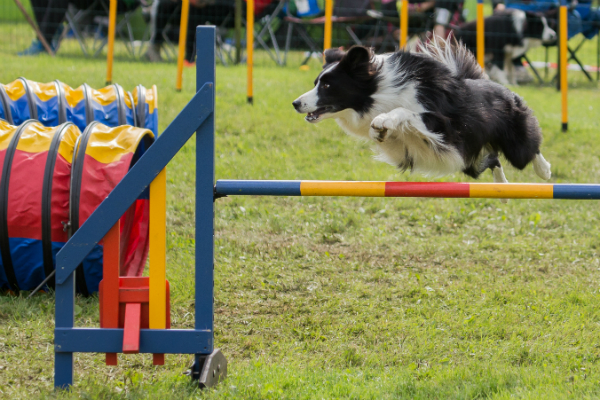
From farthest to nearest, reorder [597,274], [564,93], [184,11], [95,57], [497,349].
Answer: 1. [95,57]
2. [184,11]
3. [564,93]
4. [597,274]
5. [497,349]

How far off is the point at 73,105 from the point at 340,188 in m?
3.60

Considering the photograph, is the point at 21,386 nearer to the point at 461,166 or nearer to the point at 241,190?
the point at 241,190

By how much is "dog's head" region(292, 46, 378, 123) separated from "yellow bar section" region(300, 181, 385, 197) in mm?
768

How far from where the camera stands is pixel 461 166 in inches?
144

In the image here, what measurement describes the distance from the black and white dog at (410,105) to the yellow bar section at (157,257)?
1096mm

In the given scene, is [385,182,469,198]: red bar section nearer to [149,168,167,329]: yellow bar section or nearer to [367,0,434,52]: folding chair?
[149,168,167,329]: yellow bar section

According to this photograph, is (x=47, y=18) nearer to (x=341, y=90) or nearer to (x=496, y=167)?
(x=341, y=90)

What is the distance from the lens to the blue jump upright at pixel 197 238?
2.72m

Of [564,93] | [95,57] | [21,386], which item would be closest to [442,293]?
[21,386]

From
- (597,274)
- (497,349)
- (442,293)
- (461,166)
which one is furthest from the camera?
(597,274)

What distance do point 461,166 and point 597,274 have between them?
62.8 inches

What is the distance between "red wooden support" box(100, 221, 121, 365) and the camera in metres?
2.75

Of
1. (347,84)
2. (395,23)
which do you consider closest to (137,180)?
(347,84)

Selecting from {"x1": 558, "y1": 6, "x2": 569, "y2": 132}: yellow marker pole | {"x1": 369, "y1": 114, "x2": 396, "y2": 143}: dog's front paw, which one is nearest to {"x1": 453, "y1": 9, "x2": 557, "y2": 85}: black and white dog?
{"x1": 558, "y1": 6, "x2": 569, "y2": 132}: yellow marker pole
